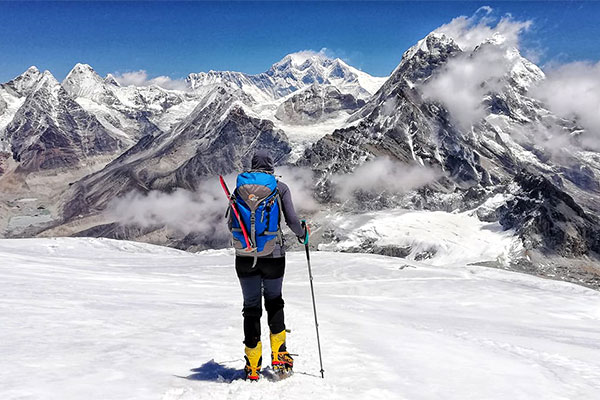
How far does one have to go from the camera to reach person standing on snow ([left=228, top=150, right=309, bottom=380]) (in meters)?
8.20

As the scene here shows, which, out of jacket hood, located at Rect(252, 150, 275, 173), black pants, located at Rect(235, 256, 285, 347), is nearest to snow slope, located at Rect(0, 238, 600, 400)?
black pants, located at Rect(235, 256, 285, 347)

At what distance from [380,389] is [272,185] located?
3.92 m

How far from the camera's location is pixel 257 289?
8492 mm

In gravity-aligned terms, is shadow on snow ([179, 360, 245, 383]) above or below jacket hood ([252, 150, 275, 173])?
below

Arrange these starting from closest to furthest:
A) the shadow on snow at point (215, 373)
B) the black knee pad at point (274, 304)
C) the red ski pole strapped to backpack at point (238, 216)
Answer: the red ski pole strapped to backpack at point (238, 216) → the shadow on snow at point (215, 373) → the black knee pad at point (274, 304)

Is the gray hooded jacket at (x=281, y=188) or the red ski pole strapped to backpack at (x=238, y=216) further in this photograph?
the gray hooded jacket at (x=281, y=188)

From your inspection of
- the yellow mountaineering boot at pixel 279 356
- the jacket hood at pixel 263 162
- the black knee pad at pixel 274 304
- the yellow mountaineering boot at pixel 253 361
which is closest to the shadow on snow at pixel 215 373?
the yellow mountaineering boot at pixel 253 361

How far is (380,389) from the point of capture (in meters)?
7.91

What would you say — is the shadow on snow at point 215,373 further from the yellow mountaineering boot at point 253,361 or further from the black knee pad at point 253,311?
the black knee pad at point 253,311

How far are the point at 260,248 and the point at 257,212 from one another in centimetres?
63

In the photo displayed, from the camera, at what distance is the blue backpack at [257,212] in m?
8.17

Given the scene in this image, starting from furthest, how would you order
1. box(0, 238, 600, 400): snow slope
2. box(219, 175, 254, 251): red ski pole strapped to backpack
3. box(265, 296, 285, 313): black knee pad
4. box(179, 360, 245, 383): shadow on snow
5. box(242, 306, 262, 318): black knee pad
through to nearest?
box(265, 296, 285, 313): black knee pad, box(242, 306, 262, 318): black knee pad, box(179, 360, 245, 383): shadow on snow, box(219, 175, 254, 251): red ski pole strapped to backpack, box(0, 238, 600, 400): snow slope

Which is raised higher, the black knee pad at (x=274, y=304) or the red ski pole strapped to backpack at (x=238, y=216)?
the red ski pole strapped to backpack at (x=238, y=216)

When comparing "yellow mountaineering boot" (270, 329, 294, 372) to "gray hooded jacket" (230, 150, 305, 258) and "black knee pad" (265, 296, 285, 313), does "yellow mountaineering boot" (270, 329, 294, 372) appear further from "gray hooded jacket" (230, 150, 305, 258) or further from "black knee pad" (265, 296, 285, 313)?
"gray hooded jacket" (230, 150, 305, 258)
